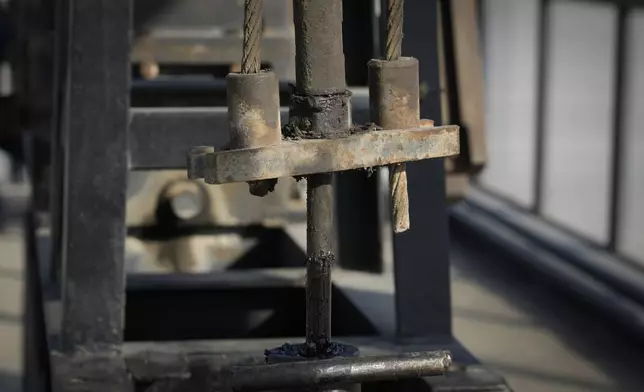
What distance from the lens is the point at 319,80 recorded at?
139 cm

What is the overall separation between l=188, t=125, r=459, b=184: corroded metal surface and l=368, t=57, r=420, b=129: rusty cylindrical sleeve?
1.2 inches

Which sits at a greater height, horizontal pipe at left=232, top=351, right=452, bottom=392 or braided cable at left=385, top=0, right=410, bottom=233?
braided cable at left=385, top=0, right=410, bottom=233

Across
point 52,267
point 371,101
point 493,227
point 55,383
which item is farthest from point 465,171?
point 493,227

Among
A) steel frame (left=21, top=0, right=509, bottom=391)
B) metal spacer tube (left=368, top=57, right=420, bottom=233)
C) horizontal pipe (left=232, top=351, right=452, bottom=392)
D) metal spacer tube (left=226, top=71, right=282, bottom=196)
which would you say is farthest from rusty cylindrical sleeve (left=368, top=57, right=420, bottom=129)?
steel frame (left=21, top=0, right=509, bottom=391)

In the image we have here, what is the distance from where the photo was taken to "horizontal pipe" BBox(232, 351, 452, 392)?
4.49ft

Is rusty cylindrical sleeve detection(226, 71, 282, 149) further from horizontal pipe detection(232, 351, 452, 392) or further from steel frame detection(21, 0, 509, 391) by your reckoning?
steel frame detection(21, 0, 509, 391)

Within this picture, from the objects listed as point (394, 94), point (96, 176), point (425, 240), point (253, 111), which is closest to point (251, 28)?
point (253, 111)

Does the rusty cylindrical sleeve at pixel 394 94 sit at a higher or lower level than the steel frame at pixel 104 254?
higher

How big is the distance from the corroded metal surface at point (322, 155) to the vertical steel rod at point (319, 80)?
49 millimetres

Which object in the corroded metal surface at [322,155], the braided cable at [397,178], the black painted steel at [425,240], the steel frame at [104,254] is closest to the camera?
the corroded metal surface at [322,155]

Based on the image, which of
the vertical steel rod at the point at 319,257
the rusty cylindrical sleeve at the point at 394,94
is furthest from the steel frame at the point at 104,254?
the rusty cylindrical sleeve at the point at 394,94

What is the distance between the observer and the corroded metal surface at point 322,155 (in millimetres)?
1310

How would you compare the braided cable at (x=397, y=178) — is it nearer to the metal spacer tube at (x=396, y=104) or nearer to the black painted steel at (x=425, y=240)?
the metal spacer tube at (x=396, y=104)

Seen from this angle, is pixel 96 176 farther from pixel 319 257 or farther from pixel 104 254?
pixel 319 257
